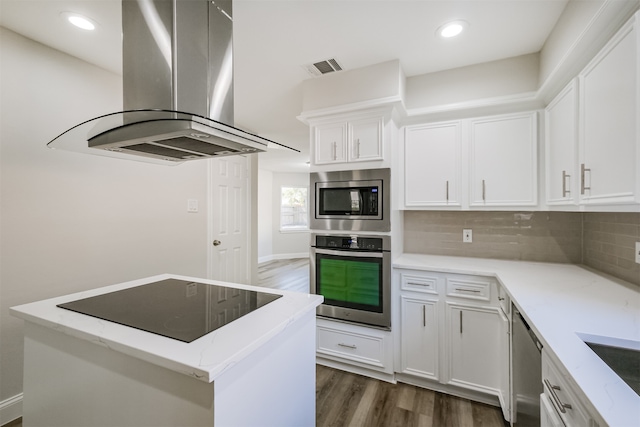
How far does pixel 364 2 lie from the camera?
1.61 meters

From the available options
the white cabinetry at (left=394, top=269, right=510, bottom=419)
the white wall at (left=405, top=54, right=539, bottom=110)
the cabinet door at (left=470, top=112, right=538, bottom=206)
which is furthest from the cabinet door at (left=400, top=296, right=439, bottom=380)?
the white wall at (left=405, top=54, right=539, bottom=110)

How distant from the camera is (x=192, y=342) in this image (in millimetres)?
924

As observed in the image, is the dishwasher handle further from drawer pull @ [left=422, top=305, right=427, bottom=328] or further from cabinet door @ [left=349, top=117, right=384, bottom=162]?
cabinet door @ [left=349, top=117, right=384, bottom=162]

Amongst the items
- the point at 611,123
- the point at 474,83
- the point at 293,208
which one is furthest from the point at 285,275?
the point at 611,123

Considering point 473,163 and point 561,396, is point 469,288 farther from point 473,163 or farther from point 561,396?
point 561,396

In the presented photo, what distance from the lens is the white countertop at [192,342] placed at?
818 millimetres

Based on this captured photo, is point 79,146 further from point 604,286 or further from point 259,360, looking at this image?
→ point 604,286

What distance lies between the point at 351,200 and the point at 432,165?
2.45 ft

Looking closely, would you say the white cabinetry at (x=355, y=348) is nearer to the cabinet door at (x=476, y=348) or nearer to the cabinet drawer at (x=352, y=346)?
the cabinet drawer at (x=352, y=346)

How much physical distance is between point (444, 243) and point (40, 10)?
326 centimetres

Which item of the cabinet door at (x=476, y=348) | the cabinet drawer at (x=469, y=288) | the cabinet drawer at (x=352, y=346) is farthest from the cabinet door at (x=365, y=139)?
the cabinet drawer at (x=352, y=346)

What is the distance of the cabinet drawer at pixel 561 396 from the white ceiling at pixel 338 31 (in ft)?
5.99

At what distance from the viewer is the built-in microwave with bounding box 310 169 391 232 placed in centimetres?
226

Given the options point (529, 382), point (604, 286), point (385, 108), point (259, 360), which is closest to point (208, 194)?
point (385, 108)
